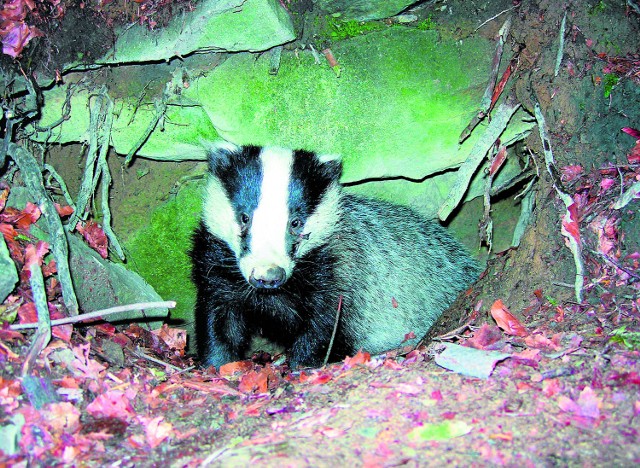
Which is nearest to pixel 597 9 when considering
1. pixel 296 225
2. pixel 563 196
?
pixel 563 196

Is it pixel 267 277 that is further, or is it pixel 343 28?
pixel 343 28

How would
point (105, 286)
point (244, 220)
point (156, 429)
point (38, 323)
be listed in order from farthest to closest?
point (105, 286) < point (244, 220) < point (38, 323) < point (156, 429)

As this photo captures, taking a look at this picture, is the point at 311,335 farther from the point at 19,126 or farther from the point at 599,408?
the point at 19,126

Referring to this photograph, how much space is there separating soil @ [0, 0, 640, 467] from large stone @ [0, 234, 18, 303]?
0.37 meters

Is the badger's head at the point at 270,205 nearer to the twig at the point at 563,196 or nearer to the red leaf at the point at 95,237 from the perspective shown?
the red leaf at the point at 95,237

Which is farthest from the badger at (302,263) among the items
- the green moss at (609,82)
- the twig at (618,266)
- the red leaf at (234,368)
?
the green moss at (609,82)

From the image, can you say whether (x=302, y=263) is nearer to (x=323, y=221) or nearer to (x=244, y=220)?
(x=323, y=221)

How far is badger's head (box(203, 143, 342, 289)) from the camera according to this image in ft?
9.43

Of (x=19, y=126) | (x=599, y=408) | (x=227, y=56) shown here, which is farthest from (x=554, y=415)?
(x=19, y=126)

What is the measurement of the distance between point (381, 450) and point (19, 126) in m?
2.90

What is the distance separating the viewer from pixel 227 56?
348 centimetres

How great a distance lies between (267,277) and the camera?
8.84 ft

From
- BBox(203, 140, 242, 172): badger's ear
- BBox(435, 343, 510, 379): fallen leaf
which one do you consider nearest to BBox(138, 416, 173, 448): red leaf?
BBox(435, 343, 510, 379): fallen leaf

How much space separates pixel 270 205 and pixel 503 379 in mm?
1518
